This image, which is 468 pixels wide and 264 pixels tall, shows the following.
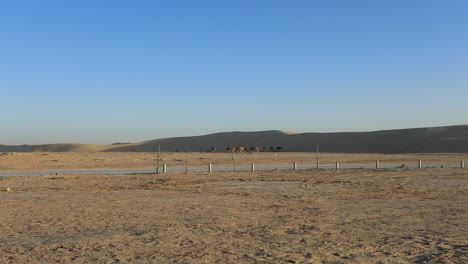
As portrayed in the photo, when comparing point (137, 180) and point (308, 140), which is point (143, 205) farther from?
point (308, 140)

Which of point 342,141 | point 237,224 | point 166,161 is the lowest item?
point 237,224

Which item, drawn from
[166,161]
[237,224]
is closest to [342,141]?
[166,161]

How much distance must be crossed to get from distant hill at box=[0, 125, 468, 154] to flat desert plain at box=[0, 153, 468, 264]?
72580mm

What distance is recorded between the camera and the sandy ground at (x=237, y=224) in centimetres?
986

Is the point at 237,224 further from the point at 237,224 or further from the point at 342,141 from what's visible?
the point at 342,141

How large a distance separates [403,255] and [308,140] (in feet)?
408

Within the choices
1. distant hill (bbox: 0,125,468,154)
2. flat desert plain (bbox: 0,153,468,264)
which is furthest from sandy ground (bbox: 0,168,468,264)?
distant hill (bbox: 0,125,468,154)

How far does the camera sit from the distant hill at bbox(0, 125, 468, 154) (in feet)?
318

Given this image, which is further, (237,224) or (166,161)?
(166,161)

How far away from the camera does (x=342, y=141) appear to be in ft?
413

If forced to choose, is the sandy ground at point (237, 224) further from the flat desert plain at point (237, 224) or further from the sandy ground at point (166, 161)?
the sandy ground at point (166, 161)

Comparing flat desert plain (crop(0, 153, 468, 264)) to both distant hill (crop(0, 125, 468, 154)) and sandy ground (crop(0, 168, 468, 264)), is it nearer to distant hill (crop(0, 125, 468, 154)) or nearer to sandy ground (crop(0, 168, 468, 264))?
sandy ground (crop(0, 168, 468, 264))

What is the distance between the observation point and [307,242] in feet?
36.1

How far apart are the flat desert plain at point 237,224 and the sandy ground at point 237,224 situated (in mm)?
27
